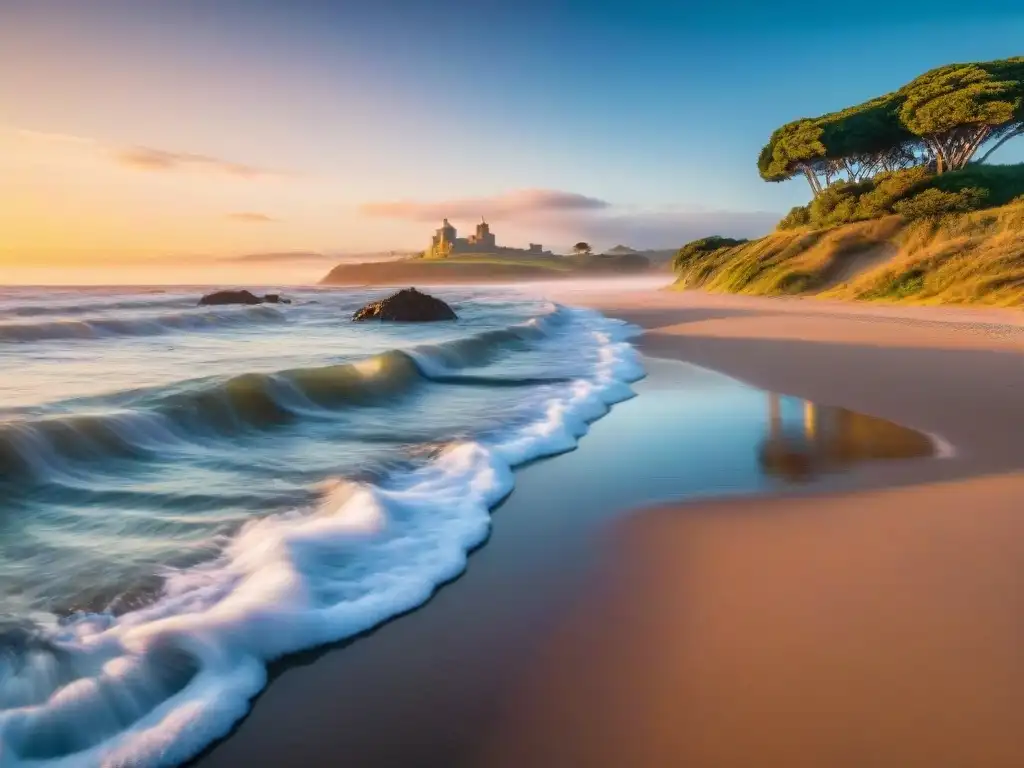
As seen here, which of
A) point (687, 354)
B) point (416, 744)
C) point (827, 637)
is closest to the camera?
point (416, 744)

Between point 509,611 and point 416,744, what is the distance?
103 cm

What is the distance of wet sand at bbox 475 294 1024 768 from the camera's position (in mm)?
2291

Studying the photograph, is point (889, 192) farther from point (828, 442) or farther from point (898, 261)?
point (828, 442)

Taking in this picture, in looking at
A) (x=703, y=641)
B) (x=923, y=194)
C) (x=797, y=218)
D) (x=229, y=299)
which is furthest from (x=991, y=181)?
(x=703, y=641)

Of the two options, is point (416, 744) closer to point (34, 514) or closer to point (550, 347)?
point (34, 514)

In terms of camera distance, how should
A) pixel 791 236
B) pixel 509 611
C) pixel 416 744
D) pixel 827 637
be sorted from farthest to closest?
pixel 791 236
pixel 509 611
pixel 827 637
pixel 416 744

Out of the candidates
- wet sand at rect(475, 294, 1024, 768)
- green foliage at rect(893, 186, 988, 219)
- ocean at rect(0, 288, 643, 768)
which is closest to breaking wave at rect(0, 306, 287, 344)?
ocean at rect(0, 288, 643, 768)

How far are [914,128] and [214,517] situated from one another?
134 feet

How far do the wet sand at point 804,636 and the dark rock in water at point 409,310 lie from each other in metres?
20.0

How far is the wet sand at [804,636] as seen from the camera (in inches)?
90.2

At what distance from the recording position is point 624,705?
2.52 m

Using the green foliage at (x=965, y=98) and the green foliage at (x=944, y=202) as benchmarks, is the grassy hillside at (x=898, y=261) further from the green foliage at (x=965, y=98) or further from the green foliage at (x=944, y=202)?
the green foliage at (x=965, y=98)

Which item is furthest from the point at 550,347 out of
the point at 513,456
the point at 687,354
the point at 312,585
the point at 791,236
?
the point at 791,236

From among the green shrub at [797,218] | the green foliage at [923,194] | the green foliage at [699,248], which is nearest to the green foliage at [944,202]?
the green foliage at [923,194]
